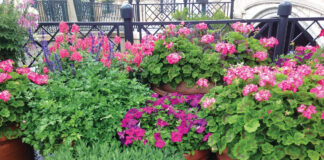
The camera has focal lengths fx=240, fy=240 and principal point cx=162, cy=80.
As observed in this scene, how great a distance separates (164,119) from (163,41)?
1168 millimetres

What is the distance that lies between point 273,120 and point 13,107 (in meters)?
2.26

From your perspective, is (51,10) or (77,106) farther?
(51,10)

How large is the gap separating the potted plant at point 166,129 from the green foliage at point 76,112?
0.43 feet

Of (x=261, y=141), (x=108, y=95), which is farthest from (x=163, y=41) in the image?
(x=261, y=141)

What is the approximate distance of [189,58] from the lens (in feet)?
9.52

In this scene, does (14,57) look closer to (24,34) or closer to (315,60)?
(24,34)

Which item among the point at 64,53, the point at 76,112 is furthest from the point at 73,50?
the point at 76,112

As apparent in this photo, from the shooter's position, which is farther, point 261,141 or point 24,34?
point 24,34

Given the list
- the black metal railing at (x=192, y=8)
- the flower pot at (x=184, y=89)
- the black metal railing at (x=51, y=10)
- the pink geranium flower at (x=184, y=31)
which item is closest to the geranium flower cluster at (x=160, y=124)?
the flower pot at (x=184, y=89)

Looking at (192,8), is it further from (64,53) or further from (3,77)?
(3,77)

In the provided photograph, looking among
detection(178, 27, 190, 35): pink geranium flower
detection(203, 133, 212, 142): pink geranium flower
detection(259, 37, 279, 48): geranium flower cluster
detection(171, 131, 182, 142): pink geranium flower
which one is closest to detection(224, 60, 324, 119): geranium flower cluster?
detection(203, 133, 212, 142): pink geranium flower

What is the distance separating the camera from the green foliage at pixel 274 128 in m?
1.74

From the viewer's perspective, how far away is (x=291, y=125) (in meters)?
1.74

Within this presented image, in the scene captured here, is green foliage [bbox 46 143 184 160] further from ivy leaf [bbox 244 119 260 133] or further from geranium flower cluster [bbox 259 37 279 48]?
geranium flower cluster [bbox 259 37 279 48]
